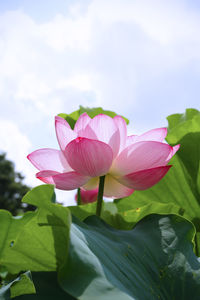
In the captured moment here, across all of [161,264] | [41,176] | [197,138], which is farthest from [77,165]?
[197,138]

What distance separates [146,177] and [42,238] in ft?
0.61

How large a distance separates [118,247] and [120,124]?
188 mm

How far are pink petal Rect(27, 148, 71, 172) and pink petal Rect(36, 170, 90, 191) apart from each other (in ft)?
0.07

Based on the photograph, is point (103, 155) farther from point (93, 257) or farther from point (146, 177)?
point (93, 257)

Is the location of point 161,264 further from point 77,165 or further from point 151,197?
point 151,197


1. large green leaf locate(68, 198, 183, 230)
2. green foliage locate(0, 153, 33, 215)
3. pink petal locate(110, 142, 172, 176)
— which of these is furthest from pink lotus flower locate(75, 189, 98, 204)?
green foliage locate(0, 153, 33, 215)

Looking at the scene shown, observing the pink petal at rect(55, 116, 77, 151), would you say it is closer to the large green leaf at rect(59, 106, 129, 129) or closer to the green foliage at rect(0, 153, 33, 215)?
the large green leaf at rect(59, 106, 129, 129)

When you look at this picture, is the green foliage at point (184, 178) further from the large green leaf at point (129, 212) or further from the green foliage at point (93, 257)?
the green foliage at point (93, 257)

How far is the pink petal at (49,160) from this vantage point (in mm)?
522

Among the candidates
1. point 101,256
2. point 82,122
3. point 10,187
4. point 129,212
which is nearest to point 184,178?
point 129,212

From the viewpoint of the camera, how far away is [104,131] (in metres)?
0.49

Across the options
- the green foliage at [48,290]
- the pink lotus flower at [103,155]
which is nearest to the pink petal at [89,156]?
the pink lotus flower at [103,155]

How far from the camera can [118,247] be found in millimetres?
395

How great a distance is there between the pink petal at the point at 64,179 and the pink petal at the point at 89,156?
12mm
